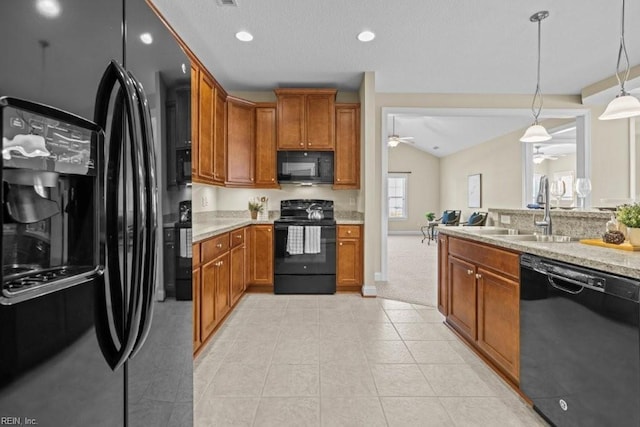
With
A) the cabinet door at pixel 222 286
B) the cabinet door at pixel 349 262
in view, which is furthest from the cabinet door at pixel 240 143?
the cabinet door at pixel 349 262

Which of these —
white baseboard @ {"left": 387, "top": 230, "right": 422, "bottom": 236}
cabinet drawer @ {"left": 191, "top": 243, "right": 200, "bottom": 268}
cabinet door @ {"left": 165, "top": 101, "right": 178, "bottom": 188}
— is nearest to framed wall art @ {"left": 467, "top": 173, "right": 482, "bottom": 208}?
white baseboard @ {"left": 387, "top": 230, "right": 422, "bottom": 236}

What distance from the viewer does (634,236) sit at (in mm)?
1573

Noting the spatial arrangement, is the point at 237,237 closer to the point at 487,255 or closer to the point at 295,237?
the point at 295,237

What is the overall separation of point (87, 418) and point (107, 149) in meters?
0.58

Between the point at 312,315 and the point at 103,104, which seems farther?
the point at 312,315

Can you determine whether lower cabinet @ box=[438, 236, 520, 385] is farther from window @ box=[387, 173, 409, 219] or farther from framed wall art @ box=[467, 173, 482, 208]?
window @ box=[387, 173, 409, 219]

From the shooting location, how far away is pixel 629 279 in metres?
1.18

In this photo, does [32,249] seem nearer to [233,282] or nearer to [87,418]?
[87,418]

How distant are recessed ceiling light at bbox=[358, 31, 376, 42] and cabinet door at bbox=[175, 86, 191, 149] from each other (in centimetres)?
231

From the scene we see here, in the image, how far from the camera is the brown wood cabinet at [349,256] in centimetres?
392

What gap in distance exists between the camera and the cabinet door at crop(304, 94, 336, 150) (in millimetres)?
4105

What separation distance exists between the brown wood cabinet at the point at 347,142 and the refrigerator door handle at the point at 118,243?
3.52 m

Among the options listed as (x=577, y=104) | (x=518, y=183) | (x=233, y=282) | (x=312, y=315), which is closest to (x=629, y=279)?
(x=312, y=315)

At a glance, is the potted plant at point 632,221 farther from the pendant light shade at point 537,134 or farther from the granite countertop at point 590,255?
the pendant light shade at point 537,134
